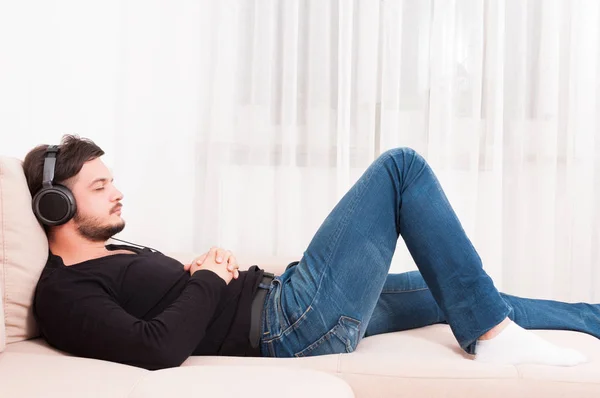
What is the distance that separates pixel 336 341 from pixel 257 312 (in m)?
0.20

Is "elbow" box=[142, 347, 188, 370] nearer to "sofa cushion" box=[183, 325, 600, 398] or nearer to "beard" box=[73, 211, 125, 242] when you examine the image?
"sofa cushion" box=[183, 325, 600, 398]

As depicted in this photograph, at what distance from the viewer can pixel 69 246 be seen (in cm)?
150

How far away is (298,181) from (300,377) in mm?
1664

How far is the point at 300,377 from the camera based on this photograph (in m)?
1.08

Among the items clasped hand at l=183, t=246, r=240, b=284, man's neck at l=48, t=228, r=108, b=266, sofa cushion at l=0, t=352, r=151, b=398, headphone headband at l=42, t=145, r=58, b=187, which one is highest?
headphone headband at l=42, t=145, r=58, b=187

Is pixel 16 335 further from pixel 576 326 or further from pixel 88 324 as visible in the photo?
pixel 576 326

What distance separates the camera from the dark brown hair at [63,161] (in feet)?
4.82

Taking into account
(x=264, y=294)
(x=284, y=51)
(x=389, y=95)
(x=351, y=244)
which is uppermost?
(x=284, y=51)

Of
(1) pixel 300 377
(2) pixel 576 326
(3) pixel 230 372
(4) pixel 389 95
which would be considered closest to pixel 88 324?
(3) pixel 230 372

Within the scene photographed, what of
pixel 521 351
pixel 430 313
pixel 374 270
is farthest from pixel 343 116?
pixel 521 351

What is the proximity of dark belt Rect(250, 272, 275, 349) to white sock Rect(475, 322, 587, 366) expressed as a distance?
0.48 meters

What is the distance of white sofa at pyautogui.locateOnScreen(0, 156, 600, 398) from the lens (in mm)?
1029

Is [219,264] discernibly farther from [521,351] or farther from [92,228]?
[521,351]

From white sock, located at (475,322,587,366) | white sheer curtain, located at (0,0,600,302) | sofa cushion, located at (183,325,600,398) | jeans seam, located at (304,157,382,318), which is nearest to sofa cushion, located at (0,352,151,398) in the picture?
sofa cushion, located at (183,325,600,398)
